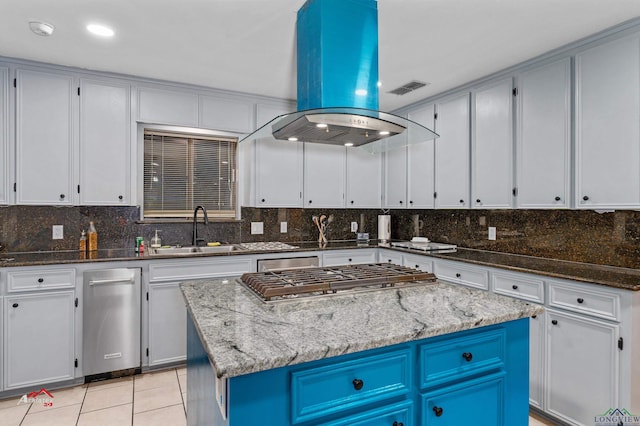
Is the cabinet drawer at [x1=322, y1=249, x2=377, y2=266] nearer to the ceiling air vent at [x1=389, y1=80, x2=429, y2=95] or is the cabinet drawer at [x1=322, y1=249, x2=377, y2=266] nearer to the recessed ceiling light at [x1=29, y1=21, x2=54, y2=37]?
the ceiling air vent at [x1=389, y1=80, x2=429, y2=95]

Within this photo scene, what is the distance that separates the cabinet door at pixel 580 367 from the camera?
2.03 m

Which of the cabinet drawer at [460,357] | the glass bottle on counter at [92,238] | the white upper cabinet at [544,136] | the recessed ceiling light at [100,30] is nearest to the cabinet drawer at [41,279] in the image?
the glass bottle on counter at [92,238]

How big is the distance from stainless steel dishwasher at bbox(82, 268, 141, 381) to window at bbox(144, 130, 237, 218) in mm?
915

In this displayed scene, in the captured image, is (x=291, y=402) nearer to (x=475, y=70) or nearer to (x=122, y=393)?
(x=122, y=393)

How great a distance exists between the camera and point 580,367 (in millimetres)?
2162

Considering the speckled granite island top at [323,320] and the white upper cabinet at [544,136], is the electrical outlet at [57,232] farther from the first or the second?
the white upper cabinet at [544,136]

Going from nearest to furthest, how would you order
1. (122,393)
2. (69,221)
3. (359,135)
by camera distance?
(359,135)
(122,393)
(69,221)

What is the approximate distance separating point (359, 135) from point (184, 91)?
6.86ft

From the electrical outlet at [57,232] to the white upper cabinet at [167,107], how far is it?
1186 millimetres

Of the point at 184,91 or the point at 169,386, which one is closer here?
the point at 169,386

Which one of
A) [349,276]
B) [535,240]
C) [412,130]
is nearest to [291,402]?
[349,276]

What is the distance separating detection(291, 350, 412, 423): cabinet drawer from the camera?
1162 millimetres

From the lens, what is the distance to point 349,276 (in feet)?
6.33

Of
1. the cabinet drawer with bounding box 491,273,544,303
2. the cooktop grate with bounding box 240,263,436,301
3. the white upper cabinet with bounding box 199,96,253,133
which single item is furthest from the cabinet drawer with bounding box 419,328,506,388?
the white upper cabinet with bounding box 199,96,253,133
